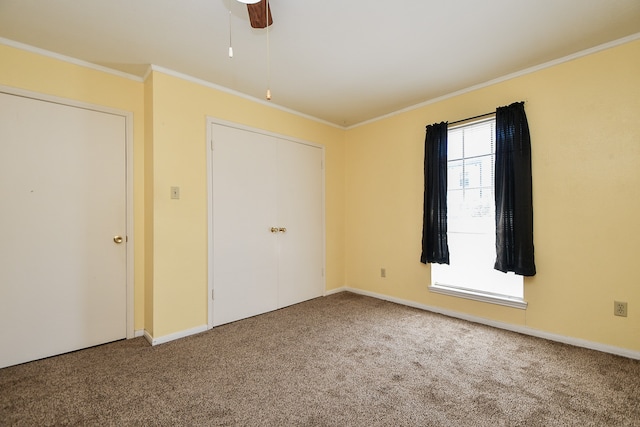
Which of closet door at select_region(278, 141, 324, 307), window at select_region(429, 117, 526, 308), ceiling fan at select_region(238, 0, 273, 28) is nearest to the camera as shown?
ceiling fan at select_region(238, 0, 273, 28)

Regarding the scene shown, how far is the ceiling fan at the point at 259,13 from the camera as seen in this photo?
1779 mm

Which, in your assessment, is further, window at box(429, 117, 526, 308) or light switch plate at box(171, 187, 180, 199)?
window at box(429, 117, 526, 308)

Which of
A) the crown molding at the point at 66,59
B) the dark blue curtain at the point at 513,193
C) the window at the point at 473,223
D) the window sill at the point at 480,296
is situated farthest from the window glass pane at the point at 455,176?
the crown molding at the point at 66,59

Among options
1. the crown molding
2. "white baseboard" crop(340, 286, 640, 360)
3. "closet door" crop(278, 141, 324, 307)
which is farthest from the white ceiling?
"white baseboard" crop(340, 286, 640, 360)

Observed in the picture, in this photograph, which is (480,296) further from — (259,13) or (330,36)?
(259,13)

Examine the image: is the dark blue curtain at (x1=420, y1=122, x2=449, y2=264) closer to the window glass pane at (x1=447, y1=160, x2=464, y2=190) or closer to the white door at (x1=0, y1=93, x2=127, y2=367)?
the window glass pane at (x1=447, y1=160, x2=464, y2=190)

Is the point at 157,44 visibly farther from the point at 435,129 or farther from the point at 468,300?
the point at 468,300

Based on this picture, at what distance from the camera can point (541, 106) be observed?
8.68ft

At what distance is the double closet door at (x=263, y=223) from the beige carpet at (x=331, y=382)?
1.98 ft

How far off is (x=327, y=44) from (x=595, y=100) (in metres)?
2.28

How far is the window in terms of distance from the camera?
296 centimetres

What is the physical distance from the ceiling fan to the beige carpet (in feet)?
8.02

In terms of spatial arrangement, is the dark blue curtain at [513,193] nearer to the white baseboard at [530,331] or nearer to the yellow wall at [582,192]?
the yellow wall at [582,192]

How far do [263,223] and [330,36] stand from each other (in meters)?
2.05
